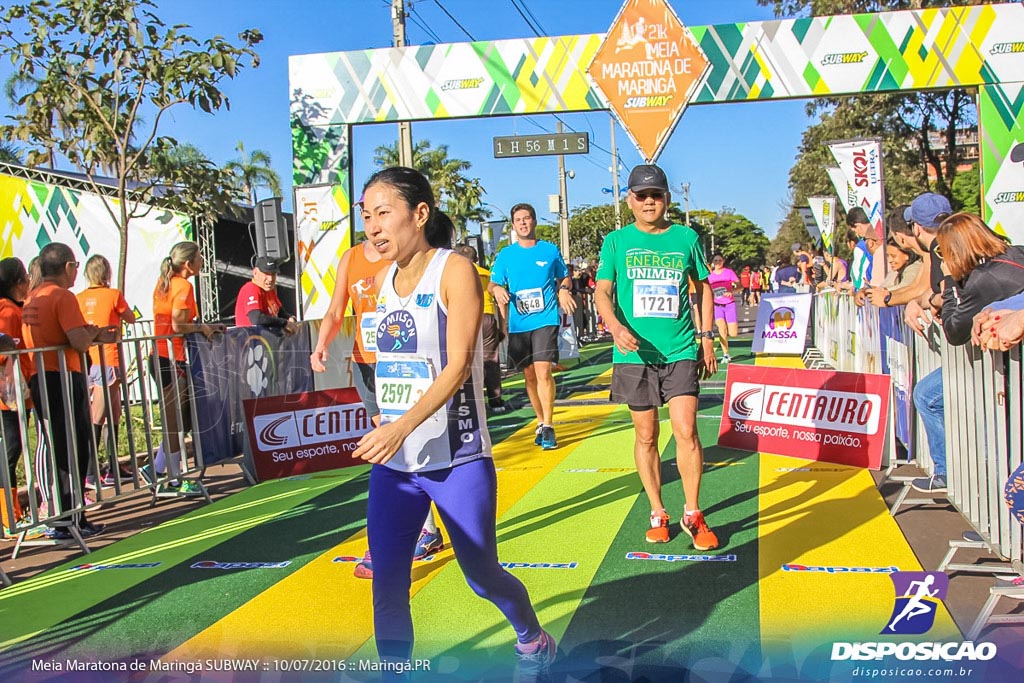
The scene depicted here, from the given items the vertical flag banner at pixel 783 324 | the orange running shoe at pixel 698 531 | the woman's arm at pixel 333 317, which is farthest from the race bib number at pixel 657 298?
the vertical flag banner at pixel 783 324

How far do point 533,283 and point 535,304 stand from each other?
0.66ft

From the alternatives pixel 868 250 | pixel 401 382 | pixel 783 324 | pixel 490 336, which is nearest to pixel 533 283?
pixel 490 336

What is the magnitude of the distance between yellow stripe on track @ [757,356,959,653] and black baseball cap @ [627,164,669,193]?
212 cm

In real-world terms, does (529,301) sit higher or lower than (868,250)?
lower

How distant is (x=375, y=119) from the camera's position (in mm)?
12883

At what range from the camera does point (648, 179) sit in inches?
204

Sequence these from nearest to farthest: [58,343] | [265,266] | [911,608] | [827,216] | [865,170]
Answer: [911,608] < [58,343] < [265,266] < [865,170] < [827,216]

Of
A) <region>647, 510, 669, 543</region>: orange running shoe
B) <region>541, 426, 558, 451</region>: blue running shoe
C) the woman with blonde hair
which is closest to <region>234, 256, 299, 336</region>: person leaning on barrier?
the woman with blonde hair

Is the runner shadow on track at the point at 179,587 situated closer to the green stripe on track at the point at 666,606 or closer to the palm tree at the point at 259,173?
the green stripe on track at the point at 666,606

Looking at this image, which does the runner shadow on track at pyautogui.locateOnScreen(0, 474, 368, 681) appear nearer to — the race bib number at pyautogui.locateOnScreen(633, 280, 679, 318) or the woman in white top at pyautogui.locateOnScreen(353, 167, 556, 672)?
the woman in white top at pyautogui.locateOnScreen(353, 167, 556, 672)

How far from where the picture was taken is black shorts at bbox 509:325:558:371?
8.57 meters

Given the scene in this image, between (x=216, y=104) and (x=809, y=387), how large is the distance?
7924 millimetres

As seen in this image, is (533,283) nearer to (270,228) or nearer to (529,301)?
(529,301)

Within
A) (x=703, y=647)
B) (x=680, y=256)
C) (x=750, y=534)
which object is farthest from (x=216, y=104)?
(x=703, y=647)
